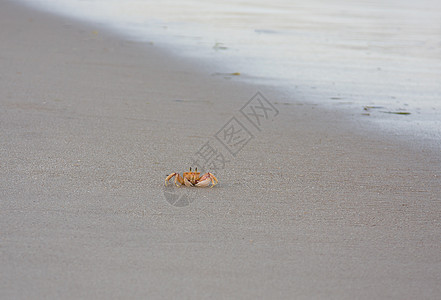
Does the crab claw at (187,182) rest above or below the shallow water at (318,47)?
above

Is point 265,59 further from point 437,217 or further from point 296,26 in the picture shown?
point 437,217

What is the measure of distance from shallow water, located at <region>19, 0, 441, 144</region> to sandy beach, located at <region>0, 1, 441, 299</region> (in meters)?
Answer: 0.77

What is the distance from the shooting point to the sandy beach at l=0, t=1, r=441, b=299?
2.49 metres

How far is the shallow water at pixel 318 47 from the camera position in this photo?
630 cm

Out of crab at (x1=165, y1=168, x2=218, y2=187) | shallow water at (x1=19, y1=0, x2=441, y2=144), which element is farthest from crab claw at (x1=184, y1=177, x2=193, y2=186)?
shallow water at (x1=19, y1=0, x2=441, y2=144)

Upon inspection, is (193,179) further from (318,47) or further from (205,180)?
(318,47)

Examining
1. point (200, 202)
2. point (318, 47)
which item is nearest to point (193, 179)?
point (200, 202)

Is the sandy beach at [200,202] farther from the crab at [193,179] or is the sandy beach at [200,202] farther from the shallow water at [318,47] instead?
the shallow water at [318,47]

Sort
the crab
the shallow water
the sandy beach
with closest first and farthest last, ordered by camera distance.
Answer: the sandy beach, the crab, the shallow water

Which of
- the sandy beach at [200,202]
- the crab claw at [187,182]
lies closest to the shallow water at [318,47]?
the sandy beach at [200,202]

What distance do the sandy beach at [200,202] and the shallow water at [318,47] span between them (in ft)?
2.53

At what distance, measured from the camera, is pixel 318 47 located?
9.83 m

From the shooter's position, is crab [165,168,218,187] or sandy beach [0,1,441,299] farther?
crab [165,168,218,187]

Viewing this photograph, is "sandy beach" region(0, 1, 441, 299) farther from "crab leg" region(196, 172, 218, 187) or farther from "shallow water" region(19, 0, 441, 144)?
"shallow water" region(19, 0, 441, 144)
